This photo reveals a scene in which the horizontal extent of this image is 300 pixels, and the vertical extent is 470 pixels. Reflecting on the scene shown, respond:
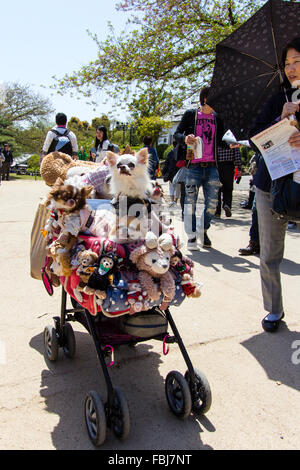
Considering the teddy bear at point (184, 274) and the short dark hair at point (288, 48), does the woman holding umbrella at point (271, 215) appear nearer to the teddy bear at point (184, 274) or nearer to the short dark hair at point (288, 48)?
the short dark hair at point (288, 48)

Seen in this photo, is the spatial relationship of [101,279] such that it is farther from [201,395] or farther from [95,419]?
[201,395]

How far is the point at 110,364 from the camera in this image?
2.14 m

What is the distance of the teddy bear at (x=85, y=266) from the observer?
2.00 metres

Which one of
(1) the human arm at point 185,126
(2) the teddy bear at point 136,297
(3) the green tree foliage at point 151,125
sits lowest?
(2) the teddy bear at point 136,297

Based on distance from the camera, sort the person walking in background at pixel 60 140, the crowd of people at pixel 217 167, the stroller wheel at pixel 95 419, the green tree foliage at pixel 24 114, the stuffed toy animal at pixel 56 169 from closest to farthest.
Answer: the stroller wheel at pixel 95 419, the stuffed toy animal at pixel 56 169, the crowd of people at pixel 217 167, the person walking in background at pixel 60 140, the green tree foliage at pixel 24 114

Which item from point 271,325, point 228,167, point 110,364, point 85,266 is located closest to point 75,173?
point 85,266

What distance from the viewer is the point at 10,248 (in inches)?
222

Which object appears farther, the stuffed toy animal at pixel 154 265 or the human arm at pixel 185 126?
the human arm at pixel 185 126

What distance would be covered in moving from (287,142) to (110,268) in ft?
5.06

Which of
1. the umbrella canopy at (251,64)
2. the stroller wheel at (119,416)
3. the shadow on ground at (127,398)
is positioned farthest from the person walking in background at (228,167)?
the stroller wheel at (119,416)

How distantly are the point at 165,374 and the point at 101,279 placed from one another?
1.04 m

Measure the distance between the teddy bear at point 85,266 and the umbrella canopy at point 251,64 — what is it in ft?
6.47

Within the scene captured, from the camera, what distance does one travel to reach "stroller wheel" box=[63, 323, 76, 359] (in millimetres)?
2741
